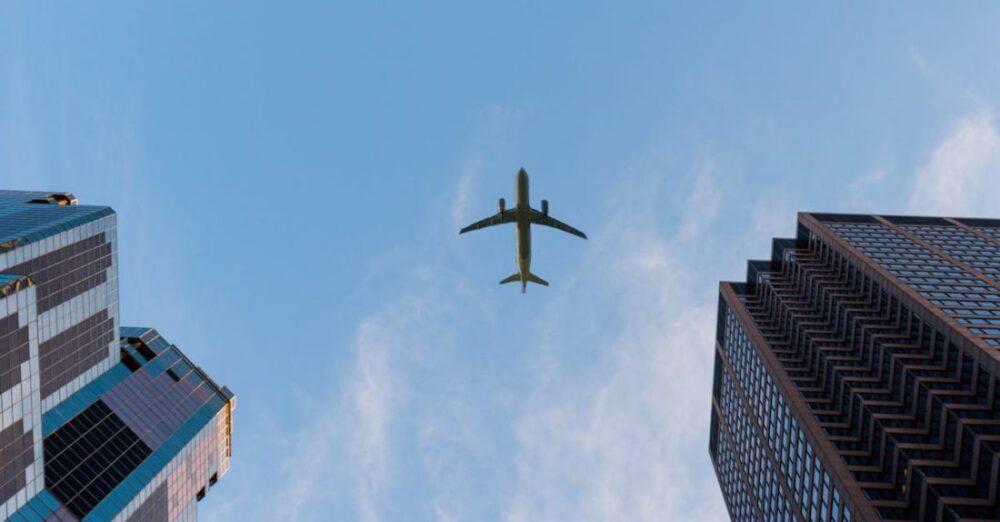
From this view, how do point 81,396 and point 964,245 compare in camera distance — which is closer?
point 81,396

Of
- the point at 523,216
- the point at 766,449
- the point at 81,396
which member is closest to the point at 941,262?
the point at 766,449

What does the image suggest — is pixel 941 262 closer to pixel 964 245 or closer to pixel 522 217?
pixel 964 245

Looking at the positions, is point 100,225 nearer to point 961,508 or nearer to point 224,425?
point 224,425

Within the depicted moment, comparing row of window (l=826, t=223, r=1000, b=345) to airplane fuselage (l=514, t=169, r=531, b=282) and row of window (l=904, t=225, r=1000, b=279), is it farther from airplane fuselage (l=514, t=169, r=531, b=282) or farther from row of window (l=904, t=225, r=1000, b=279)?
airplane fuselage (l=514, t=169, r=531, b=282)

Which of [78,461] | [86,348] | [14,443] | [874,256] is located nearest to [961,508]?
[874,256]

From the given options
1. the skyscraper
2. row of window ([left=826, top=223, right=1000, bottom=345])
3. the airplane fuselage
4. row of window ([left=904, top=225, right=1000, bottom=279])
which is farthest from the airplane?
row of window ([left=904, top=225, right=1000, bottom=279])

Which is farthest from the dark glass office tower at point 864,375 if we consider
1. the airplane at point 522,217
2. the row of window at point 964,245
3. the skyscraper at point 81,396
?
the skyscraper at point 81,396
